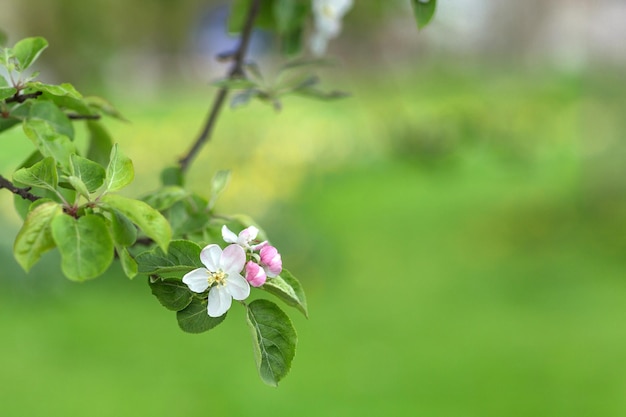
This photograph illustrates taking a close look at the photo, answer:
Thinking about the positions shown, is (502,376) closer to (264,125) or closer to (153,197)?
(153,197)

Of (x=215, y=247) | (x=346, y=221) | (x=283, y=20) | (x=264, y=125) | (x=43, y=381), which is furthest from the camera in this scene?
(x=264, y=125)

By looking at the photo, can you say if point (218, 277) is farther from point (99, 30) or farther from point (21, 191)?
point (99, 30)

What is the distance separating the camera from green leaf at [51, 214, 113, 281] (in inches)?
25.5

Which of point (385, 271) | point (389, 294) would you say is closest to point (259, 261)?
point (389, 294)

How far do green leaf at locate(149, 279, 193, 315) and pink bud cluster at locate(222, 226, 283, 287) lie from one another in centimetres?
6

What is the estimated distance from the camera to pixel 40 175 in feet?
2.50

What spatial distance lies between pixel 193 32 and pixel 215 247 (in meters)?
14.8

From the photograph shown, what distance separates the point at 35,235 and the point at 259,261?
0.67 feet

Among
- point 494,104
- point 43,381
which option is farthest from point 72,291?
point 494,104

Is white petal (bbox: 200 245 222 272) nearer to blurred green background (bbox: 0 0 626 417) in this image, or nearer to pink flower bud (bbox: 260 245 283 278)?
pink flower bud (bbox: 260 245 283 278)

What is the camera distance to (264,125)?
6.88m

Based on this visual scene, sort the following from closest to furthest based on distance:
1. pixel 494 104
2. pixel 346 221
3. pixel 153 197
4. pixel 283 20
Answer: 1. pixel 153 197
2. pixel 283 20
3. pixel 346 221
4. pixel 494 104

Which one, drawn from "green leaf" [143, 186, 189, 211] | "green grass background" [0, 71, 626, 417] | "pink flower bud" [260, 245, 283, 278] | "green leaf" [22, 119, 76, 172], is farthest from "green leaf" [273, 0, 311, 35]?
"green grass background" [0, 71, 626, 417]

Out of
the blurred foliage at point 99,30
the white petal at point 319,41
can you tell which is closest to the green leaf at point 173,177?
the white petal at point 319,41
